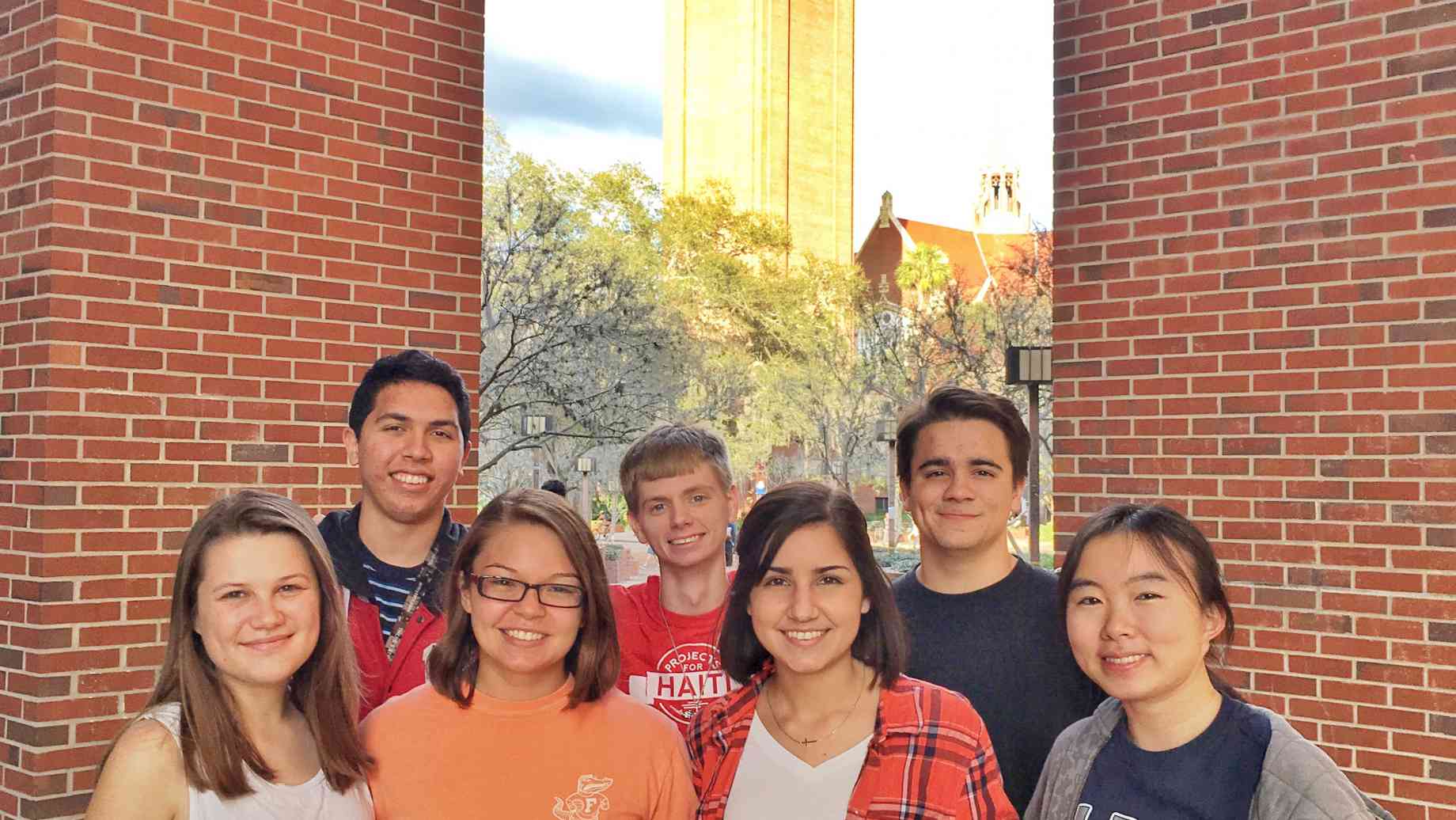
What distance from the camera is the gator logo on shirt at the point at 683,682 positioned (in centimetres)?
310

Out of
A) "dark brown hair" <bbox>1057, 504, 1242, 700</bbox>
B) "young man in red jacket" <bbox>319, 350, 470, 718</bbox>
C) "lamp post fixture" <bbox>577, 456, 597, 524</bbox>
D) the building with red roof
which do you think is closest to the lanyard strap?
"young man in red jacket" <bbox>319, 350, 470, 718</bbox>

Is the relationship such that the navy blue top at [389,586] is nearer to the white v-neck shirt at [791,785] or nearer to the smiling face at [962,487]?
the white v-neck shirt at [791,785]

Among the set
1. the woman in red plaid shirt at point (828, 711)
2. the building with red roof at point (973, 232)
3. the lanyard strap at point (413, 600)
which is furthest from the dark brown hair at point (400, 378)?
the building with red roof at point (973, 232)

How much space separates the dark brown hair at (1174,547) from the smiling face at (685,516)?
1060mm

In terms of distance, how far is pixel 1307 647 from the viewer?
404 centimetres

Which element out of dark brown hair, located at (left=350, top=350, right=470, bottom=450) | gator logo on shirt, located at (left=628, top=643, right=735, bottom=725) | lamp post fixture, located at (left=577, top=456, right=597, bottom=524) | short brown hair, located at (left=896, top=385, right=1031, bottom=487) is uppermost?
dark brown hair, located at (left=350, top=350, right=470, bottom=450)

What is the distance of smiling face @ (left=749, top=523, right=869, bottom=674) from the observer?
8.16ft

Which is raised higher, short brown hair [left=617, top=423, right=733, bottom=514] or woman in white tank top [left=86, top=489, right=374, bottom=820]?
short brown hair [left=617, top=423, right=733, bottom=514]

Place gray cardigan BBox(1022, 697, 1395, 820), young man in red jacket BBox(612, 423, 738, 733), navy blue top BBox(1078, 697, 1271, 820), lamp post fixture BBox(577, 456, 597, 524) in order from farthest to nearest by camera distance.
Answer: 1. lamp post fixture BBox(577, 456, 597, 524)
2. young man in red jacket BBox(612, 423, 738, 733)
3. navy blue top BBox(1078, 697, 1271, 820)
4. gray cardigan BBox(1022, 697, 1395, 820)

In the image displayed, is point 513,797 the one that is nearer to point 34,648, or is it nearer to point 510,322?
point 34,648

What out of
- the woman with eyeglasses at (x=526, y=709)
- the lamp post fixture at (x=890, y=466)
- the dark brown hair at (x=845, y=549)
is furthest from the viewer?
the lamp post fixture at (x=890, y=466)

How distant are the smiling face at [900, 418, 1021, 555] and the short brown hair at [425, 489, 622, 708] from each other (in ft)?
2.97

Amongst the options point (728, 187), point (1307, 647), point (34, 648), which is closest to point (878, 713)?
point (1307, 647)

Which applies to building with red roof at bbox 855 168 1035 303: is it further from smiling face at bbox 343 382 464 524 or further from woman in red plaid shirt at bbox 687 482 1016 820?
woman in red plaid shirt at bbox 687 482 1016 820
